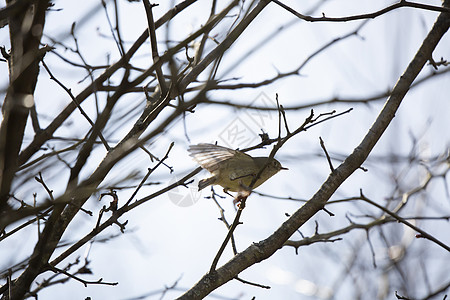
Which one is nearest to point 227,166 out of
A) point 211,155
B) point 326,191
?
point 211,155

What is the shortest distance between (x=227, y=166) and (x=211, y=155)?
29 centimetres

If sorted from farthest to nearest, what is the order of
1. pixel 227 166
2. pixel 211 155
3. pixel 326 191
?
pixel 227 166 → pixel 211 155 → pixel 326 191

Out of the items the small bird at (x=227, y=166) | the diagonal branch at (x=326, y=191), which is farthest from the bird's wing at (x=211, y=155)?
the diagonal branch at (x=326, y=191)

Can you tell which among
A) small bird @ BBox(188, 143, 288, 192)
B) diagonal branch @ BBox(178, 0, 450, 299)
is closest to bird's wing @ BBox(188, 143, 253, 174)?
small bird @ BBox(188, 143, 288, 192)

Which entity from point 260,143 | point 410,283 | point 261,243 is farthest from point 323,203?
point 410,283

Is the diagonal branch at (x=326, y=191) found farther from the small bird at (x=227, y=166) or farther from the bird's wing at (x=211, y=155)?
the bird's wing at (x=211, y=155)

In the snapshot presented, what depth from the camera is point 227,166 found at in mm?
4195

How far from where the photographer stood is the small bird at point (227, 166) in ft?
12.6

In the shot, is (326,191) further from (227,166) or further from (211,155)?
(227,166)

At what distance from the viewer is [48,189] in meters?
2.51

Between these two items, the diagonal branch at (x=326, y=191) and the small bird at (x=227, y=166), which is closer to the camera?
the diagonal branch at (x=326, y=191)

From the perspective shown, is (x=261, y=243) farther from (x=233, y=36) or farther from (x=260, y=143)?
(x=233, y=36)

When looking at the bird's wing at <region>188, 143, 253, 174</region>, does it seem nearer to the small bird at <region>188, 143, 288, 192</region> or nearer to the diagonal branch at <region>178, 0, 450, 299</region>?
the small bird at <region>188, 143, 288, 192</region>

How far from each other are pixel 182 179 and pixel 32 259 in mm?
1028
